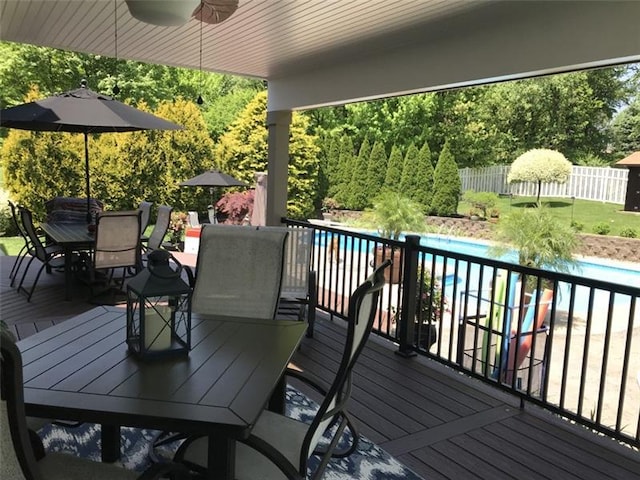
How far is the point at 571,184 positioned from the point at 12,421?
19304 mm

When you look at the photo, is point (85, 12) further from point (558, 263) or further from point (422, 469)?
point (558, 263)

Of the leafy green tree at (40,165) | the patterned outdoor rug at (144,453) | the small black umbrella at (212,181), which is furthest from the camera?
the leafy green tree at (40,165)

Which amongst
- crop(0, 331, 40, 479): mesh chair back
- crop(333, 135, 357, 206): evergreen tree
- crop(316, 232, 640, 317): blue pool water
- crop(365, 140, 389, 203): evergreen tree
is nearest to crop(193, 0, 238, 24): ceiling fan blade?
crop(0, 331, 40, 479): mesh chair back

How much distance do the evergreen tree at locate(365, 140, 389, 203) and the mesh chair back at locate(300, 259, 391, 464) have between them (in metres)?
17.1

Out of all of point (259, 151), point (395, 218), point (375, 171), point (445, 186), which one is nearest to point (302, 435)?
point (395, 218)

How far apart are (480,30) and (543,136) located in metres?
17.4

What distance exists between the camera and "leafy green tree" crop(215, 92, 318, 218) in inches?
580

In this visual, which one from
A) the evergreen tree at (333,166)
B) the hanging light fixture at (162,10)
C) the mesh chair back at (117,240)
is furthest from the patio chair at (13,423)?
the evergreen tree at (333,166)

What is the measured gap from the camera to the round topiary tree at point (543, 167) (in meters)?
16.7

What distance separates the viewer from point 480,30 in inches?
157

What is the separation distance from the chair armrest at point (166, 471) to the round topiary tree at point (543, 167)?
17.2m

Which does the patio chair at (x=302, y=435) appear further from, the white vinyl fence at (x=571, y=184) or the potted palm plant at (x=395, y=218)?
the white vinyl fence at (x=571, y=184)

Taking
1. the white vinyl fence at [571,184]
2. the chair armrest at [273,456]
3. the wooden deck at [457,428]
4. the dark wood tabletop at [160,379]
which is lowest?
the wooden deck at [457,428]

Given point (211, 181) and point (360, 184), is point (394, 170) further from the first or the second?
point (211, 181)
